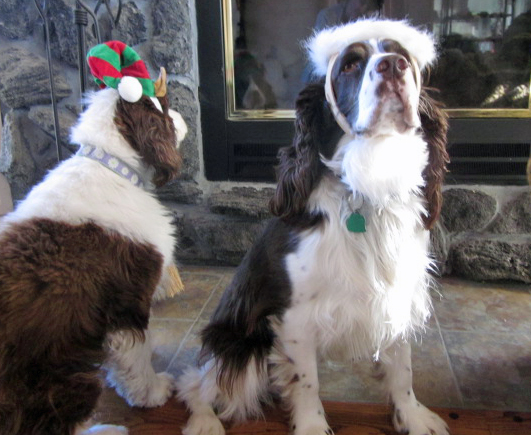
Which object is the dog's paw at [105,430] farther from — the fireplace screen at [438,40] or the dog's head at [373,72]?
the fireplace screen at [438,40]

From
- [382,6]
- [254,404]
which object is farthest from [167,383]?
[382,6]

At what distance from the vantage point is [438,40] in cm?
245

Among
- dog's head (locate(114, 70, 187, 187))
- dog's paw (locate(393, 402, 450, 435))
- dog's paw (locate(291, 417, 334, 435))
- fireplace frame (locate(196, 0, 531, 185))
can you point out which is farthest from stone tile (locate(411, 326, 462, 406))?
dog's head (locate(114, 70, 187, 187))

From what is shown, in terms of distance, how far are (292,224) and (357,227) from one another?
0.61ft

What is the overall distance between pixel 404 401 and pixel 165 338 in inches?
41.4

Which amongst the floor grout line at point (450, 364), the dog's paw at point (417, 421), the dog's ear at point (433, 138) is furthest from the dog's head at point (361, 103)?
the floor grout line at point (450, 364)

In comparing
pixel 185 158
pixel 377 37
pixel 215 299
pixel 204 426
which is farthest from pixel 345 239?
pixel 185 158

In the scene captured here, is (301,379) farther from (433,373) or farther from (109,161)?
(109,161)

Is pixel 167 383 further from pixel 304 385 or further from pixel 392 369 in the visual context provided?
pixel 392 369

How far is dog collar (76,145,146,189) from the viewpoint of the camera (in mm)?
1478

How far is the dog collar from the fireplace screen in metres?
1.23

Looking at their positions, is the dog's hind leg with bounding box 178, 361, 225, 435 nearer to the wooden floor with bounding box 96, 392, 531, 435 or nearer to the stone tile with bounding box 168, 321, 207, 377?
the wooden floor with bounding box 96, 392, 531, 435

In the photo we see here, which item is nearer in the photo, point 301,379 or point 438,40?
point 301,379

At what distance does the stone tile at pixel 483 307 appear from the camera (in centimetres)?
207
